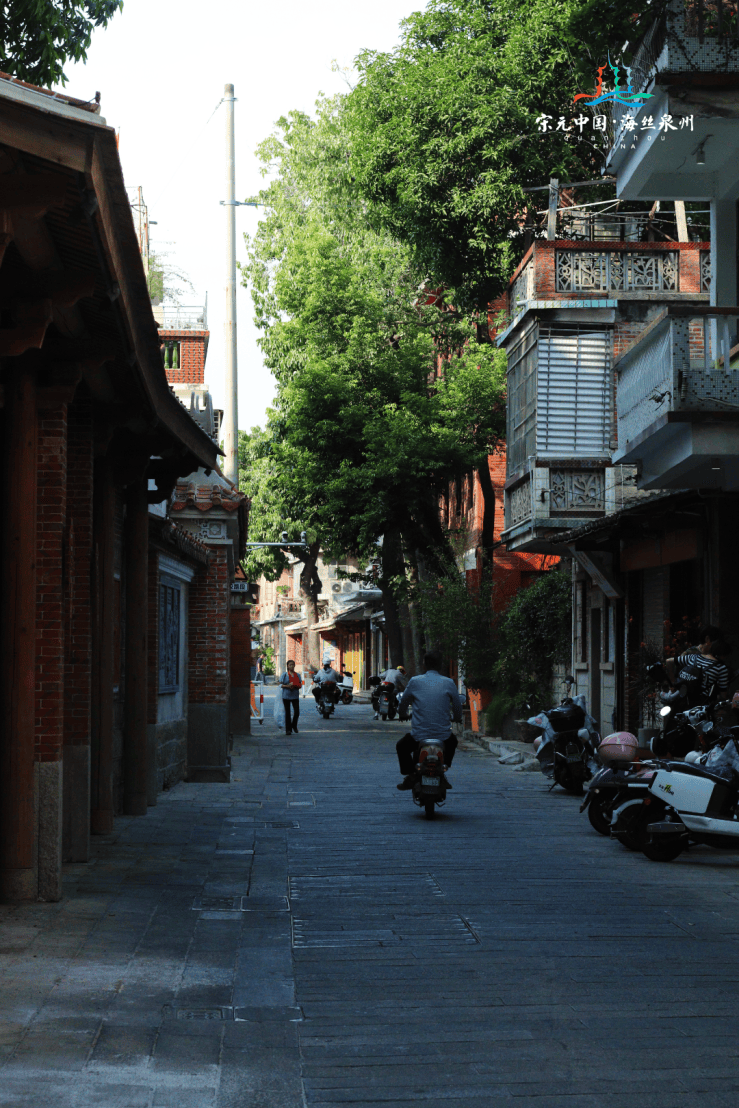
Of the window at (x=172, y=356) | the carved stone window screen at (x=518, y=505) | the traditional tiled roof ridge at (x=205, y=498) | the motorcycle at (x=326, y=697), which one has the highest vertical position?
the window at (x=172, y=356)

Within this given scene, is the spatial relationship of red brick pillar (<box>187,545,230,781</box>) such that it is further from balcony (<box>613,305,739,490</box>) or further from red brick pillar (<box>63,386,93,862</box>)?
red brick pillar (<box>63,386,93,862</box>)

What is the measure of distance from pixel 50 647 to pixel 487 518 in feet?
76.5

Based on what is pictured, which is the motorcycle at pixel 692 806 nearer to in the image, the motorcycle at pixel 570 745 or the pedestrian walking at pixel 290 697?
the motorcycle at pixel 570 745

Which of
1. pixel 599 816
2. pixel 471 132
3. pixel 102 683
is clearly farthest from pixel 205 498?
pixel 471 132

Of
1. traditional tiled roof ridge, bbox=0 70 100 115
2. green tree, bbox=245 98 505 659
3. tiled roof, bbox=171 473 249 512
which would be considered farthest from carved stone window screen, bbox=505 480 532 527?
traditional tiled roof ridge, bbox=0 70 100 115

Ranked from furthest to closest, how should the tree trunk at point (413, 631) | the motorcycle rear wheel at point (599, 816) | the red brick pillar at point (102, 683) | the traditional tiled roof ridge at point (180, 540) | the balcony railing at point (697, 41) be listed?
the tree trunk at point (413, 631)
the traditional tiled roof ridge at point (180, 540)
the balcony railing at point (697, 41)
the motorcycle rear wheel at point (599, 816)
the red brick pillar at point (102, 683)

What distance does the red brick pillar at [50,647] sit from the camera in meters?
8.41

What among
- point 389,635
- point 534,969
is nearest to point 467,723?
point 389,635

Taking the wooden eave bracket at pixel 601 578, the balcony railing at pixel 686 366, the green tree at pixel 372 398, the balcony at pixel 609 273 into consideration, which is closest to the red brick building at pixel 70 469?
the balcony railing at pixel 686 366

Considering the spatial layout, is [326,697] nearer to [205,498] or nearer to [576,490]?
[576,490]

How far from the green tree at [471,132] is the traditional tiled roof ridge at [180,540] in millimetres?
12344

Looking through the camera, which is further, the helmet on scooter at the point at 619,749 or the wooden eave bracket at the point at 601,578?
the wooden eave bracket at the point at 601,578

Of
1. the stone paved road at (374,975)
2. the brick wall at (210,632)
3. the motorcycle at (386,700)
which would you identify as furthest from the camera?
the motorcycle at (386,700)

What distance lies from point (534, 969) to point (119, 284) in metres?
4.31
